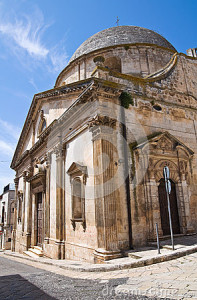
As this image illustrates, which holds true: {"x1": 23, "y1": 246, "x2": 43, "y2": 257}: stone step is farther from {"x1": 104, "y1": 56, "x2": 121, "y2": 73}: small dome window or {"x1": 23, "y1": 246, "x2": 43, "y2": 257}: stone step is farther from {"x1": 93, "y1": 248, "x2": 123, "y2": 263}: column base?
{"x1": 104, "y1": 56, "x2": 121, "y2": 73}: small dome window

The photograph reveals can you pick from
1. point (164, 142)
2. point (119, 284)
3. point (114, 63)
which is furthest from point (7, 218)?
point (119, 284)

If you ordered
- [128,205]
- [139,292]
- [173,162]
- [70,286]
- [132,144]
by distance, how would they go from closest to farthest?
[139,292], [70,286], [128,205], [132,144], [173,162]

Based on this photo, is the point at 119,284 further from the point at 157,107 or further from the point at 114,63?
the point at 114,63

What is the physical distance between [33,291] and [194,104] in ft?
33.4

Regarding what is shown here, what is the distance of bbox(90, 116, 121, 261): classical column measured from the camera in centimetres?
681

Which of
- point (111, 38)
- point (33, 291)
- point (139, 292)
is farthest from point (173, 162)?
point (111, 38)

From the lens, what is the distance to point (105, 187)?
720 centimetres

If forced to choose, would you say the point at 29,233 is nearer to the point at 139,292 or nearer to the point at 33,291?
the point at 33,291

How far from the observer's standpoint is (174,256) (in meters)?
5.57

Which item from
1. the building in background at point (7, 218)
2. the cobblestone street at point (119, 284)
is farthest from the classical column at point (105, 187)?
the building in background at point (7, 218)

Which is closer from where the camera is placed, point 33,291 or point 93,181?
point 33,291

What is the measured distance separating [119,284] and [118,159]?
422 centimetres

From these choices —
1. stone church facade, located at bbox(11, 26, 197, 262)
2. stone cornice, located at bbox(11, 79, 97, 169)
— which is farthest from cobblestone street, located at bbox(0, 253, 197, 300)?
stone cornice, located at bbox(11, 79, 97, 169)

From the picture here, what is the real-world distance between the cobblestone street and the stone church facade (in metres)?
1.79
